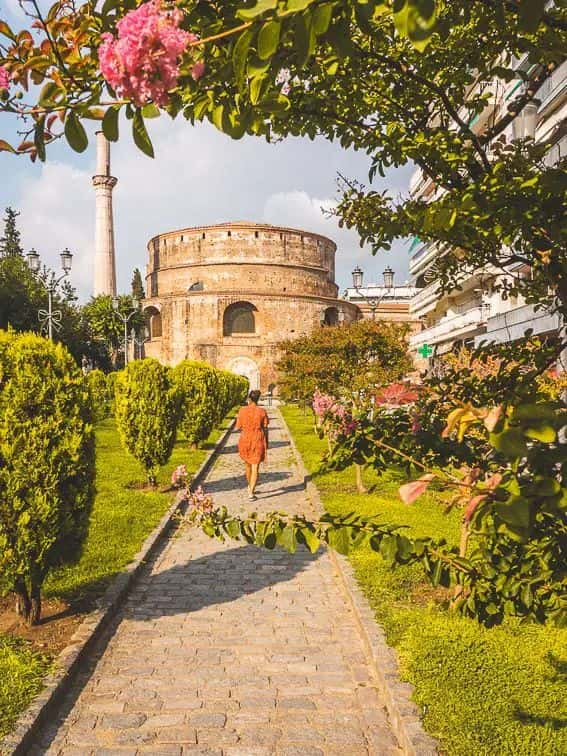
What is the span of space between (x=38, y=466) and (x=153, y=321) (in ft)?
166

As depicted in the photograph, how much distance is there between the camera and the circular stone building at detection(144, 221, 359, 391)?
165 feet

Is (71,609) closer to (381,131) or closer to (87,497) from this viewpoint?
(87,497)

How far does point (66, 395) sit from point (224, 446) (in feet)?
47.6

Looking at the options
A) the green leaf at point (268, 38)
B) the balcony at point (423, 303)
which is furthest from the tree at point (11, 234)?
the green leaf at point (268, 38)

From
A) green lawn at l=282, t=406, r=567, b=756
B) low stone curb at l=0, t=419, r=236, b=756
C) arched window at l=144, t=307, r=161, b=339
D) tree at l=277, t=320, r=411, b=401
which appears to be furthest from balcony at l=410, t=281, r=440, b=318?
green lawn at l=282, t=406, r=567, b=756

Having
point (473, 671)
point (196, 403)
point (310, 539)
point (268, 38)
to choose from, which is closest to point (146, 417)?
point (196, 403)

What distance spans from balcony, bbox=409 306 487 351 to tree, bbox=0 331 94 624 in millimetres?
21784

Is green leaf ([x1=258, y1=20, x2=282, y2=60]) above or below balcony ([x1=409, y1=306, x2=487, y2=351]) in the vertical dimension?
below

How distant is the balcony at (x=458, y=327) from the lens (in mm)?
Result: 27581

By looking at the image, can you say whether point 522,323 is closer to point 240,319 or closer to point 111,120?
point 111,120

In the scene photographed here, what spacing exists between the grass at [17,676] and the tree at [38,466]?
0.51 meters

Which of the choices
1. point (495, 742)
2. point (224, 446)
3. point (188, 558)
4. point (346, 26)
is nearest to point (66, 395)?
point (188, 558)

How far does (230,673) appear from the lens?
4.44 meters

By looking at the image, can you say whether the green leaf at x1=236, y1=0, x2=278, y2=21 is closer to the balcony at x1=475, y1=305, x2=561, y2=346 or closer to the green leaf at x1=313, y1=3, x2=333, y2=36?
the green leaf at x1=313, y1=3, x2=333, y2=36
